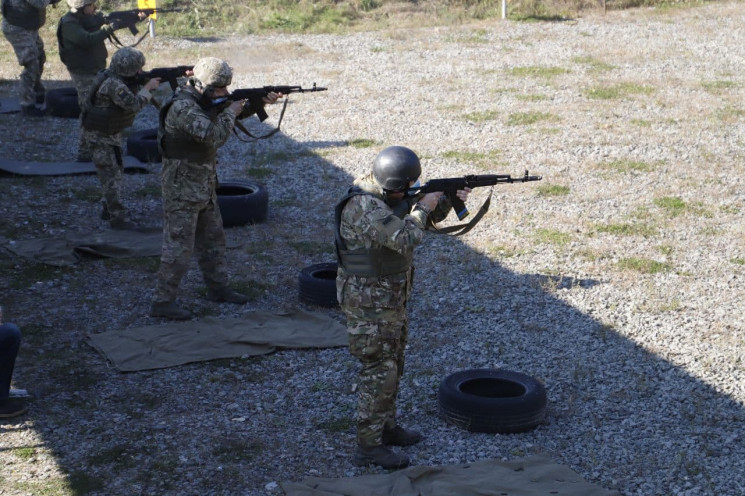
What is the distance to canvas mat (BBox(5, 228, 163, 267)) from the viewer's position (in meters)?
10.7

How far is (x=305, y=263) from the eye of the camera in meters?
10.8

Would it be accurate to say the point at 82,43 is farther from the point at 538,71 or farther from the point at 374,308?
the point at 538,71

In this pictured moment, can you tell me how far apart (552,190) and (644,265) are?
9.17 feet

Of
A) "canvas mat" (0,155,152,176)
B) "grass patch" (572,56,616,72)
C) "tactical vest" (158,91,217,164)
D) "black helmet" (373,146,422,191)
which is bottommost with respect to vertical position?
"canvas mat" (0,155,152,176)

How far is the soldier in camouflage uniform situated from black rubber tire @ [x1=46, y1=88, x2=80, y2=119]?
1202 centimetres

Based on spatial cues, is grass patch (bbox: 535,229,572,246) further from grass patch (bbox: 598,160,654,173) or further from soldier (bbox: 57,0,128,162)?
soldier (bbox: 57,0,128,162)

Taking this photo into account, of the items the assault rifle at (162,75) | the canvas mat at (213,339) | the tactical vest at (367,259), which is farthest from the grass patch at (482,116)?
the tactical vest at (367,259)

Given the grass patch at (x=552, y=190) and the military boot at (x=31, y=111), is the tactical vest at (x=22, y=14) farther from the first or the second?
the grass patch at (x=552, y=190)

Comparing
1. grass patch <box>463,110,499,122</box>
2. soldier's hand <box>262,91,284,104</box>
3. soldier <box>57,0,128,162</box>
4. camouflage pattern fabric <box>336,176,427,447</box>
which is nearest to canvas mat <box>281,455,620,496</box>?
camouflage pattern fabric <box>336,176,427,447</box>

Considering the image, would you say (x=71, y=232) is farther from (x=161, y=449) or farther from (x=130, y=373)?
(x=161, y=449)

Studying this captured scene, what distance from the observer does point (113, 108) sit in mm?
11094

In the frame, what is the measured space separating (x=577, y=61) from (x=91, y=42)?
1047cm

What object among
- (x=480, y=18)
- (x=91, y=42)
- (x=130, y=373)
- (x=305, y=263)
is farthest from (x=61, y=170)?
(x=480, y=18)

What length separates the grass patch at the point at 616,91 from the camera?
17.5 m
